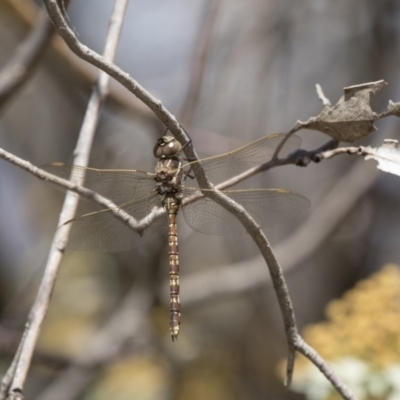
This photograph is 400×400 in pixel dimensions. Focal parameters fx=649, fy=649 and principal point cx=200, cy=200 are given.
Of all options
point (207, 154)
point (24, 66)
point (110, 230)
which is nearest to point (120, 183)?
point (110, 230)

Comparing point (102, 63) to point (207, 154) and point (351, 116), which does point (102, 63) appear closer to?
point (351, 116)

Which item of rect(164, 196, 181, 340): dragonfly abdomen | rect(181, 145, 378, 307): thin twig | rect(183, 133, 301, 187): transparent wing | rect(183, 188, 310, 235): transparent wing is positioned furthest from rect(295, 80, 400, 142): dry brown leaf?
rect(181, 145, 378, 307): thin twig

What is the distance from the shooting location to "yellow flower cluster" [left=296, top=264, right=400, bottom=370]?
1115 millimetres

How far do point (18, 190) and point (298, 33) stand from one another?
1196 millimetres

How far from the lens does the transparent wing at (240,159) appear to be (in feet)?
3.37

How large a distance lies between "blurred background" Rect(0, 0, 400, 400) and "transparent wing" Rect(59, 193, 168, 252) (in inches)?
32.9

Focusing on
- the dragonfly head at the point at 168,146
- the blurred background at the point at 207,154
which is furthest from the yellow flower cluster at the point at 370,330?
the blurred background at the point at 207,154

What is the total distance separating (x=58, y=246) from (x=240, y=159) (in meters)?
0.34

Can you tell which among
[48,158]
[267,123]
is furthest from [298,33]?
[48,158]

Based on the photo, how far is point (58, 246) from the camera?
91 centimetres

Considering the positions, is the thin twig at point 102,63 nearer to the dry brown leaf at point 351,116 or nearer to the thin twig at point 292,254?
the dry brown leaf at point 351,116

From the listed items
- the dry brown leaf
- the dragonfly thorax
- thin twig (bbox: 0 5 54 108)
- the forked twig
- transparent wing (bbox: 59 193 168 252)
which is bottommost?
the forked twig

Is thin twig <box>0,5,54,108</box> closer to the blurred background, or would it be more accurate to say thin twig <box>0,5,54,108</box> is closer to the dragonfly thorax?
the dragonfly thorax

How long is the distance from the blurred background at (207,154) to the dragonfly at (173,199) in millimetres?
830
